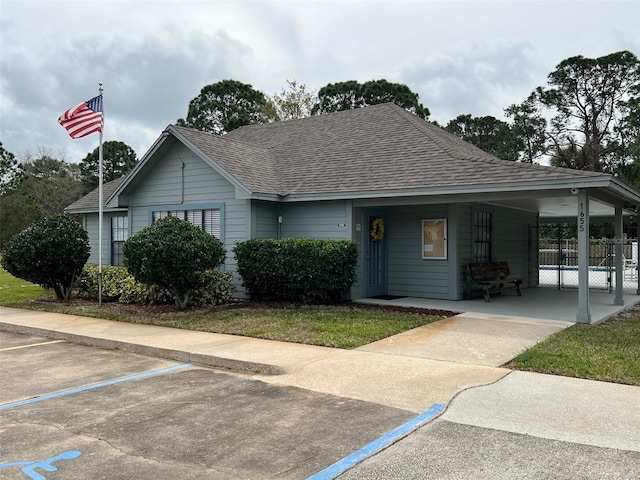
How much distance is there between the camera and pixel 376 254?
14.2 metres

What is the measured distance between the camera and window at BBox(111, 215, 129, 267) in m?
18.0

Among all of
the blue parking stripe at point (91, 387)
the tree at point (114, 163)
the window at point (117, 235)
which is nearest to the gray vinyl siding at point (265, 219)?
the window at point (117, 235)

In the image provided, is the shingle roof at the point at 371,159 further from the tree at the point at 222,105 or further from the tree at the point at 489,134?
the tree at the point at 489,134

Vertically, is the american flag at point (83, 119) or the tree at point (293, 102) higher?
the tree at point (293, 102)

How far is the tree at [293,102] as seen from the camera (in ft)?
137

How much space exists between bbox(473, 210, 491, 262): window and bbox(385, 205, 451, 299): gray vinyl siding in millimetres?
1450

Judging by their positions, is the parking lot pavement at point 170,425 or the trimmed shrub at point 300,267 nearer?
the parking lot pavement at point 170,425

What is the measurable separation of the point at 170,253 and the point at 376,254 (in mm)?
5666

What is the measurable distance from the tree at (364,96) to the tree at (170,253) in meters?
31.5

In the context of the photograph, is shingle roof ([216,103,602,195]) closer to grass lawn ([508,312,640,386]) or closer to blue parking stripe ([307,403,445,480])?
grass lawn ([508,312,640,386])

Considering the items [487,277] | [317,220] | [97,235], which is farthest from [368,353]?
[97,235]

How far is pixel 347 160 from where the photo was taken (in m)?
14.9

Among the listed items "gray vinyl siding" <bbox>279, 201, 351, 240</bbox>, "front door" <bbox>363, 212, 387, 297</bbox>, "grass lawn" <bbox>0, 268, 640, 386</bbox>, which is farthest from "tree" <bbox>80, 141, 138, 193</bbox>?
"front door" <bbox>363, 212, 387, 297</bbox>

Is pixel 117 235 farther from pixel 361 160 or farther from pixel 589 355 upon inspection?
pixel 589 355
